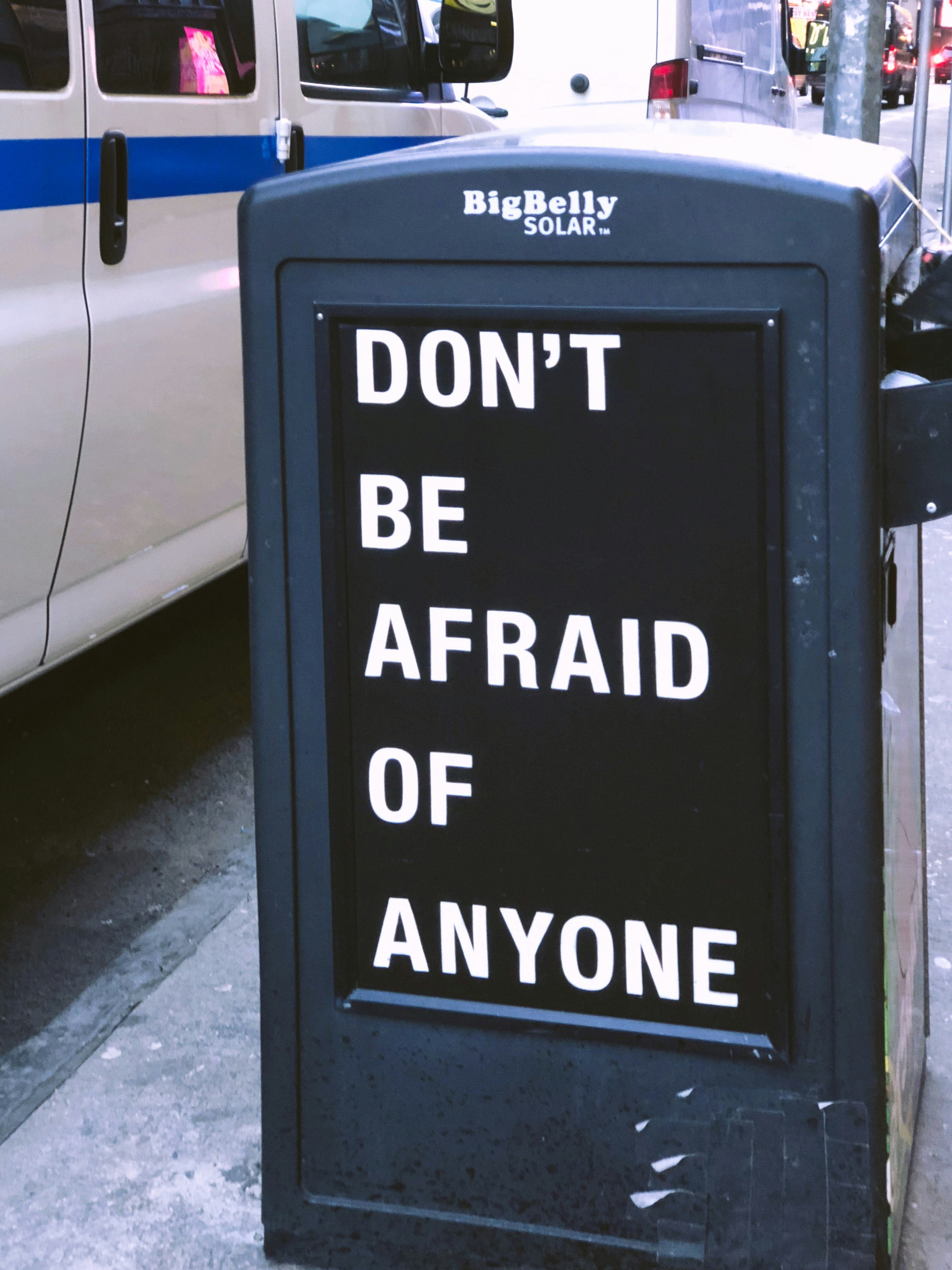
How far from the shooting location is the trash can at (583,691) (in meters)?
1.82

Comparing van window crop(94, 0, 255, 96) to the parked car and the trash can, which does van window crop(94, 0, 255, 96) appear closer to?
the trash can

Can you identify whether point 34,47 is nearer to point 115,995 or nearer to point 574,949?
point 115,995

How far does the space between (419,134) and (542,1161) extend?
375 cm

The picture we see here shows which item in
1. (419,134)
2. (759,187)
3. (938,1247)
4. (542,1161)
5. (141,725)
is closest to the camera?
(759,187)

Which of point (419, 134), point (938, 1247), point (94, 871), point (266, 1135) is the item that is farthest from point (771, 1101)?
point (419, 134)

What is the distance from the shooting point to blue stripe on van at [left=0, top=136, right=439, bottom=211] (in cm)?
315

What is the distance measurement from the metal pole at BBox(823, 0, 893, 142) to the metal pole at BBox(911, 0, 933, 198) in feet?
5.87

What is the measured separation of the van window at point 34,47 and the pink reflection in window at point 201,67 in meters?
0.56

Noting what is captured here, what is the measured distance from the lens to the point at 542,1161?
2086 mm

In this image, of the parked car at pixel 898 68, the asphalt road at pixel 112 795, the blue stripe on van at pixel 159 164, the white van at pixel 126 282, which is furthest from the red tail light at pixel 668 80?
the parked car at pixel 898 68

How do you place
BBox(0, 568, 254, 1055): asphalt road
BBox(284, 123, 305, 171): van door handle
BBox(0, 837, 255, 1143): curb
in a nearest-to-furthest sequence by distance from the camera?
BBox(0, 837, 255, 1143): curb → BBox(0, 568, 254, 1055): asphalt road → BBox(284, 123, 305, 171): van door handle

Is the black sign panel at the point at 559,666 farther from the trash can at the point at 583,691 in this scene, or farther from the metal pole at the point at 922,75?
the metal pole at the point at 922,75

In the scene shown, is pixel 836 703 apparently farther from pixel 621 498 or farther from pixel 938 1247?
pixel 938 1247

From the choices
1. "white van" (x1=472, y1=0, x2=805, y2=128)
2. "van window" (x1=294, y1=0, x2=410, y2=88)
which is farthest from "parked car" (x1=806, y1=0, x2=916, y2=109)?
"van window" (x1=294, y1=0, x2=410, y2=88)
